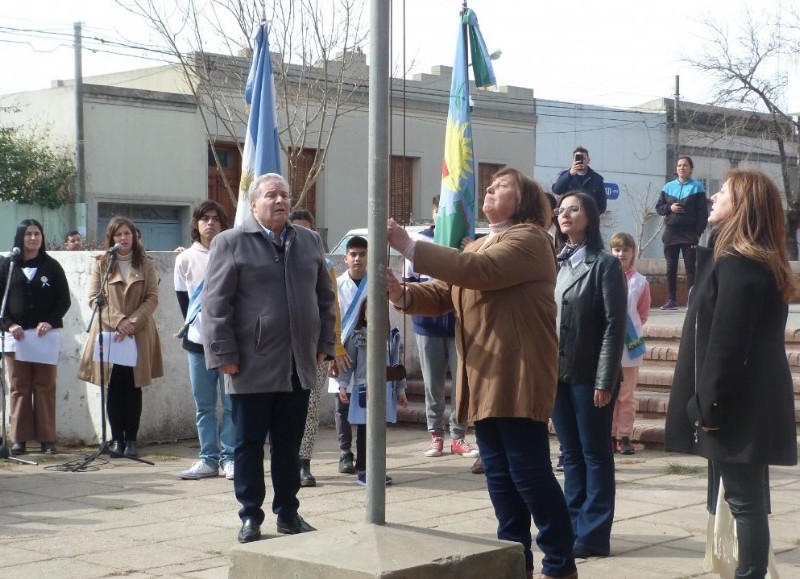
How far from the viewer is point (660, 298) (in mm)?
17875

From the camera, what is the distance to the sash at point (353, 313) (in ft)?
28.8

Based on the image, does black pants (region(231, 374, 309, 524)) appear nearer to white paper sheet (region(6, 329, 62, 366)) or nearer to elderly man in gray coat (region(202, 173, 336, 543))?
elderly man in gray coat (region(202, 173, 336, 543))

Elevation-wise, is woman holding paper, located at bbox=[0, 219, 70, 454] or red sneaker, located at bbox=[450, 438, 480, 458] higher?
woman holding paper, located at bbox=[0, 219, 70, 454]

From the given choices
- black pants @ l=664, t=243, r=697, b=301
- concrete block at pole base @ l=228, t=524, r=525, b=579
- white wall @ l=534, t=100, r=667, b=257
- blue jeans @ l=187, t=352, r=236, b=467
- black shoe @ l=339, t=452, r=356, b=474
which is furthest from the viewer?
white wall @ l=534, t=100, r=667, b=257

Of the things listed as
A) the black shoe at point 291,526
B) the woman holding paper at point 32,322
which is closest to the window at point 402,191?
the woman holding paper at point 32,322

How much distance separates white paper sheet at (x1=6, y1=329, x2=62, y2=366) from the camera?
9945 mm

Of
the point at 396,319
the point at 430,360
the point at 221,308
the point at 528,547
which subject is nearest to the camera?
the point at 528,547

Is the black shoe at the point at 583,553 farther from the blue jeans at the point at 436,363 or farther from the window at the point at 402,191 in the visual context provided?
the window at the point at 402,191

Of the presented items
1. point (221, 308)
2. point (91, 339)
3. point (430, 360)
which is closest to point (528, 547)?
point (221, 308)

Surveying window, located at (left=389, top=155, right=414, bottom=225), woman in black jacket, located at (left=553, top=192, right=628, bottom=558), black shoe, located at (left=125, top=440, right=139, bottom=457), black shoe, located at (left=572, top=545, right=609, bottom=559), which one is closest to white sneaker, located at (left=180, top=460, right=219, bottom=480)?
black shoe, located at (left=125, top=440, right=139, bottom=457)

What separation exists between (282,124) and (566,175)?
1505cm

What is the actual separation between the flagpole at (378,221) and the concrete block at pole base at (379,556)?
29 centimetres

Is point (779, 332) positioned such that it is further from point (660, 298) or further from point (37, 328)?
point (660, 298)

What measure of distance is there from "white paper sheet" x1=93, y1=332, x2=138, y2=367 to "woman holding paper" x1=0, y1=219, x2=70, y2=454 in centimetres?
58
